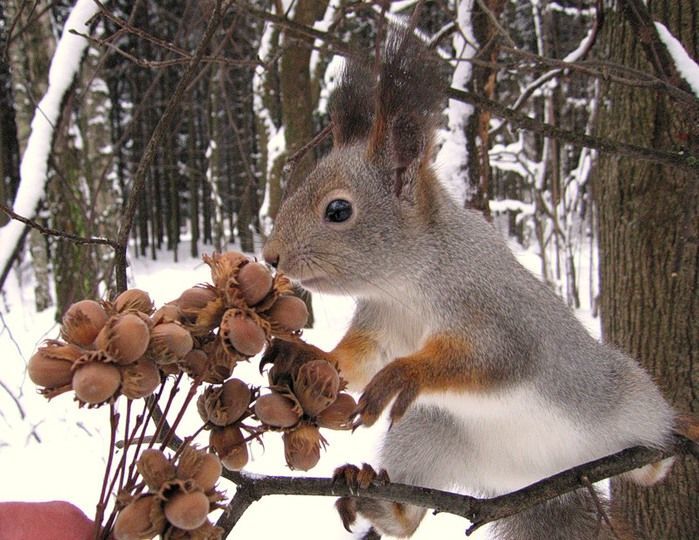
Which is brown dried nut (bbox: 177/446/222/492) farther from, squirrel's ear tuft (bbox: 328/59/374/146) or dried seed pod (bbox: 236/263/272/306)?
squirrel's ear tuft (bbox: 328/59/374/146)

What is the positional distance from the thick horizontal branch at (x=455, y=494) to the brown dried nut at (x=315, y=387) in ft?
0.49

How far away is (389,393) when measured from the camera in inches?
42.4

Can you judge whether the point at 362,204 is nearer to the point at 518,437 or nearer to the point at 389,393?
the point at 389,393

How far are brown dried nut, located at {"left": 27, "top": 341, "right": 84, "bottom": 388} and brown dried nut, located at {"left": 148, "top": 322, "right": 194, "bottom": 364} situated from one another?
61 mm

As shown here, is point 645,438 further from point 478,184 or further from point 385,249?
point 478,184

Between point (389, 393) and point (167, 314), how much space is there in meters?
0.53

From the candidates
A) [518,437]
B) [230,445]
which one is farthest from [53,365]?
[518,437]

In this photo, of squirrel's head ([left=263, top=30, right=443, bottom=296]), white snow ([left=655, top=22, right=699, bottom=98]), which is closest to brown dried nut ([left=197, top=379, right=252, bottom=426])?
squirrel's head ([left=263, top=30, right=443, bottom=296])

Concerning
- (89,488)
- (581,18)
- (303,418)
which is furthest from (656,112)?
(581,18)

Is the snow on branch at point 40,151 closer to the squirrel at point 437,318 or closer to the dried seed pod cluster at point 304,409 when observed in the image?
the squirrel at point 437,318

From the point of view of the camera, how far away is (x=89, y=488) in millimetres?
2291

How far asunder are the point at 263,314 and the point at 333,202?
67 centimetres

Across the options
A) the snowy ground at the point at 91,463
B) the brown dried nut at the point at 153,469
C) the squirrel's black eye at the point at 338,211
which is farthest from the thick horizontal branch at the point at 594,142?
the brown dried nut at the point at 153,469

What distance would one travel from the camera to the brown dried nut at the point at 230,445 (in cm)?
71
